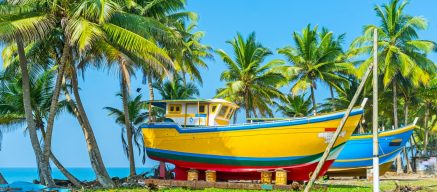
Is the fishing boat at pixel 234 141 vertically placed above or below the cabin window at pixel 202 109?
below

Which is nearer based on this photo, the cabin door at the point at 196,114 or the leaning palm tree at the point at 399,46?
the cabin door at the point at 196,114

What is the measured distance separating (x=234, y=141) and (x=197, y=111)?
2565mm

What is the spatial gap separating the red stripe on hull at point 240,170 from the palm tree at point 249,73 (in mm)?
11282

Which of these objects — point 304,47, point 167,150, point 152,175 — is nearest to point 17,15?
point 167,150

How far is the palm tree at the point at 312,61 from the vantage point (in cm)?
3697

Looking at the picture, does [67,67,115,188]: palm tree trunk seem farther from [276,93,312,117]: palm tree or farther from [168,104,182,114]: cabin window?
[276,93,312,117]: palm tree

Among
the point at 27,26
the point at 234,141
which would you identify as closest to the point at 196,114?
the point at 234,141

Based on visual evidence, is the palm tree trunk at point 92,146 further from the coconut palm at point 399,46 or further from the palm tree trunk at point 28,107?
the coconut palm at point 399,46

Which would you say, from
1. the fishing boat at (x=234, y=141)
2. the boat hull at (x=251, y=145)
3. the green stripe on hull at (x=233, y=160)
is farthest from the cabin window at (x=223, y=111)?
the green stripe on hull at (x=233, y=160)

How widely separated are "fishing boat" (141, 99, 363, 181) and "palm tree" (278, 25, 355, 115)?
13963mm

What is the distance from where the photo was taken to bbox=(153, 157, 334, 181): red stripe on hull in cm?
2208

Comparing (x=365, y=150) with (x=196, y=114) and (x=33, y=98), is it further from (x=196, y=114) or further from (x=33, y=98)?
(x=33, y=98)

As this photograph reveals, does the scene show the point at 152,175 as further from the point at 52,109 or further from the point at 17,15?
the point at 17,15

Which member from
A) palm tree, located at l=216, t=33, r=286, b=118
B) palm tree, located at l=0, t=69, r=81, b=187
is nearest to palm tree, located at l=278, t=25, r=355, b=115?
palm tree, located at l=216, t=33, r=286, b=118
